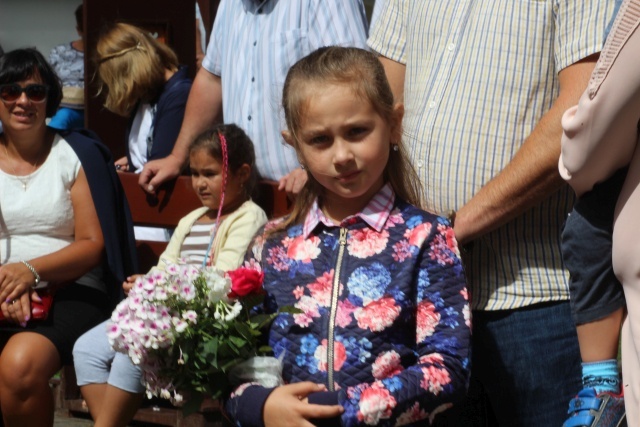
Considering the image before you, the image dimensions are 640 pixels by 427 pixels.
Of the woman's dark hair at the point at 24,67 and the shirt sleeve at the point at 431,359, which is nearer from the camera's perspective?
the shirt sleeve at the point at 431,359

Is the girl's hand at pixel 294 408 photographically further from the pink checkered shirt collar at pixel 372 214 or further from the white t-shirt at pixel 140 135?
the white t-shirt at pixel 140 135

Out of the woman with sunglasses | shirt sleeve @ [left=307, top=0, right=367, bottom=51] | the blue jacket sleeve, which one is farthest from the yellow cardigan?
the blue jacket sleeve

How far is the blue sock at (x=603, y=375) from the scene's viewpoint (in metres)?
2.60

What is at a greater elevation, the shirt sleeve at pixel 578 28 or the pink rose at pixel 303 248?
the shirt sleeve at pixel 578 28

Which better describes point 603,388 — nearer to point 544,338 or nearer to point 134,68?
point 544,338

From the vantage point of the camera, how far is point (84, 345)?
469cm

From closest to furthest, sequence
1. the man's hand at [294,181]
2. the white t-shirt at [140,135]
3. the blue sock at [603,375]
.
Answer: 1. the blue sock at [603,375]
2. the man's hand at [294,181]
3. the white t-shirt at [140,135]

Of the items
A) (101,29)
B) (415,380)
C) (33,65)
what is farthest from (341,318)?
(101,29)

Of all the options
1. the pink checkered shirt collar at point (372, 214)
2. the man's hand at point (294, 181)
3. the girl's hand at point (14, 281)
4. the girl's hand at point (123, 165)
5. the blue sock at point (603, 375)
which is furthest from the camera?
the girl's hand at point (123, 165)

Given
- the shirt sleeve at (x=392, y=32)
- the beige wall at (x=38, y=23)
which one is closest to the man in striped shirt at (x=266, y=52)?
the shirt sleeve at (x=392, y=32)

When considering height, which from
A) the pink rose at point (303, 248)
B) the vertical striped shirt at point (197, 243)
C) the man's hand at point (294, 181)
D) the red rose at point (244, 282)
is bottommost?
the red rose at point (244, 282)

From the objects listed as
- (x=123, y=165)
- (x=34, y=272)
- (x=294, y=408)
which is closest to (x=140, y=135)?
(x=123, y=165)

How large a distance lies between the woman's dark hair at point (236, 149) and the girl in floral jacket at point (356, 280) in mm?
1567

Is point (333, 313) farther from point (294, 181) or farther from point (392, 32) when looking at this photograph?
point (294, 181)
